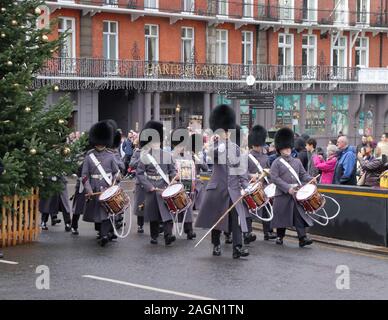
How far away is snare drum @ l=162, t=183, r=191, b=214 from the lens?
1447 cm

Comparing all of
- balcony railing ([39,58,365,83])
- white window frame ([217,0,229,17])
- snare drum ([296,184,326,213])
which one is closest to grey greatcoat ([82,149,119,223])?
snare drum ([296,184,326,213])

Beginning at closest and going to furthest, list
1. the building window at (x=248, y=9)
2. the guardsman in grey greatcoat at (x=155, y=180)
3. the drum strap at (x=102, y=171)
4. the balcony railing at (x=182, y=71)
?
the guardsman in grey greatcoat at (x=155, y=180)
the drum strap at (x=102, y=171)
the balcony railing at (x=182, y=71)
the building window at (x=248, y=9)

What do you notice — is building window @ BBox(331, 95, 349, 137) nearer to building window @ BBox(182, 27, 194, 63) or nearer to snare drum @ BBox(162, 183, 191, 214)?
building window @ BBox(182, 27, 194, 63)

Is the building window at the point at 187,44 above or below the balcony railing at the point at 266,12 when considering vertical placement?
below

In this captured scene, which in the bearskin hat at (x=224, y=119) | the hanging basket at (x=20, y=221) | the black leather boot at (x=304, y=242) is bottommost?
the black leather boot at (x=304, y=242)

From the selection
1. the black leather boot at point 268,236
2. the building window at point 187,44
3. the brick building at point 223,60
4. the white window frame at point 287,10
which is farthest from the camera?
the white window frame at point 287,10

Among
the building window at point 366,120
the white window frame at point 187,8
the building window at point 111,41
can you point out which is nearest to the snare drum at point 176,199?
the building window at point 111,41

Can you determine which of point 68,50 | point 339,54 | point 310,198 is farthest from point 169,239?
point 339,54

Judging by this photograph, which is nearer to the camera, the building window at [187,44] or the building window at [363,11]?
the building window at [187,44]

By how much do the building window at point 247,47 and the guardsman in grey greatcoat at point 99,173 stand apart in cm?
3050

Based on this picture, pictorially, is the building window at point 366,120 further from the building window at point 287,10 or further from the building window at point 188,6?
the building window at point 188,6

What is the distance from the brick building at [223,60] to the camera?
123 feet

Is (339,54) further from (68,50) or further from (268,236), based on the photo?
(268,236)

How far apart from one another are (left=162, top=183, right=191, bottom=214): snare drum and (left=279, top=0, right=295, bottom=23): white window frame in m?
32.5
